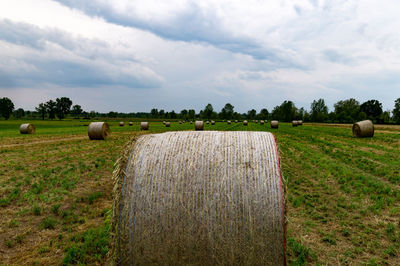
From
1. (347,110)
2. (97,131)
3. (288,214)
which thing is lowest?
(288,214)

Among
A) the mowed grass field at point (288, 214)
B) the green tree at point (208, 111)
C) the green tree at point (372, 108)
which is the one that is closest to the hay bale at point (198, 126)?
the mowed grass field at point (288, 214)

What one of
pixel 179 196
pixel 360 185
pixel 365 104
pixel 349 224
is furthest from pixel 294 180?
pixel 365 104

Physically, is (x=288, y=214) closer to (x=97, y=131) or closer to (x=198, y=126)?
(x=97, y=131)

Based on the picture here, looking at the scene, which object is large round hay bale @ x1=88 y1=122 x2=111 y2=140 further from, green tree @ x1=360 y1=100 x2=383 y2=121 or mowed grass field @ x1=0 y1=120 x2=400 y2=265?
green tree @ x1=360 y1=100 x2=383 y2=121

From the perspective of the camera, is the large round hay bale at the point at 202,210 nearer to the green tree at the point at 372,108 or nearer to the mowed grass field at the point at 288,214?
the mowed grass field at the point at 288,214

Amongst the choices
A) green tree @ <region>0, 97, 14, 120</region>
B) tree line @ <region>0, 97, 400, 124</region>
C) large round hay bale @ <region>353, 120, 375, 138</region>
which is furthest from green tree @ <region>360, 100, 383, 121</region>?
green tree @ <region>0, 97, 14, 120</region>

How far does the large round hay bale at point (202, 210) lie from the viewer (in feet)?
10.7

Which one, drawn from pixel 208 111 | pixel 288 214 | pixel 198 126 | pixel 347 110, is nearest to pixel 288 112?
pixel 347 110

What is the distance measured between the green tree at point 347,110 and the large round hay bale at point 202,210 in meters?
139

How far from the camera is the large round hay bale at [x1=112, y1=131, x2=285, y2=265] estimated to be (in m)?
3.27

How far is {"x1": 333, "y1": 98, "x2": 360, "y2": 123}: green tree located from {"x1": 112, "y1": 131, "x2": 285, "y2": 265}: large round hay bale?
139375 mm

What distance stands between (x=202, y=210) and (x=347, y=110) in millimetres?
162219

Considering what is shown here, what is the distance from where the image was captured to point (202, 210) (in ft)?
11.0

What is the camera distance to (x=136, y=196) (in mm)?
3506
